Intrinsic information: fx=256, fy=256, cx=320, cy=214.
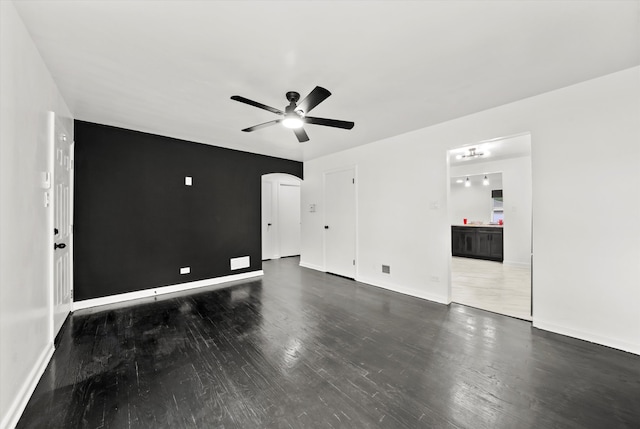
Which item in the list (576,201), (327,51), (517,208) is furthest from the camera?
(517,208)

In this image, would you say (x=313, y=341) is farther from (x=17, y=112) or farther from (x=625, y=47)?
(x=625, y=47)

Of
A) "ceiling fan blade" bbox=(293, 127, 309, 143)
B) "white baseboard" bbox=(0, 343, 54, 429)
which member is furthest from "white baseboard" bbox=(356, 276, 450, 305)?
"white baseboard" bbox=(0, 343, 54, 429)

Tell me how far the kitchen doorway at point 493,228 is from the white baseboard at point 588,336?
25cm

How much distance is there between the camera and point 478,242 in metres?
6.82

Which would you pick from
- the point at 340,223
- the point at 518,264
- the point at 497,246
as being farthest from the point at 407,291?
the point at 497,246

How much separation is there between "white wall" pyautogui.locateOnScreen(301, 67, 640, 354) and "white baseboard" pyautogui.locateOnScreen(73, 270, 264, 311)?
A: 11.1ft

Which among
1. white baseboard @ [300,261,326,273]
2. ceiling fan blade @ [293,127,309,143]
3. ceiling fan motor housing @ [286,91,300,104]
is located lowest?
white baseboard @ [300,261,326,273]

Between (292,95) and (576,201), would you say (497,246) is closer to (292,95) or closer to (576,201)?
(576,201)

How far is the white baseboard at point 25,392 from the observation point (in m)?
1.54

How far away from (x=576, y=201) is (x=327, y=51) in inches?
115

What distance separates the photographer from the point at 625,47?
6.75 ft

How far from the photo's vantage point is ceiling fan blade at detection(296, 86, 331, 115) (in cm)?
201

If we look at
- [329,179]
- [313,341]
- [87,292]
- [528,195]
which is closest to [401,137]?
[329,179]

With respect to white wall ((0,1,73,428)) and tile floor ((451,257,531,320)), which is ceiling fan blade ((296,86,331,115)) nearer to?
white wall ((0,1,73,428))
